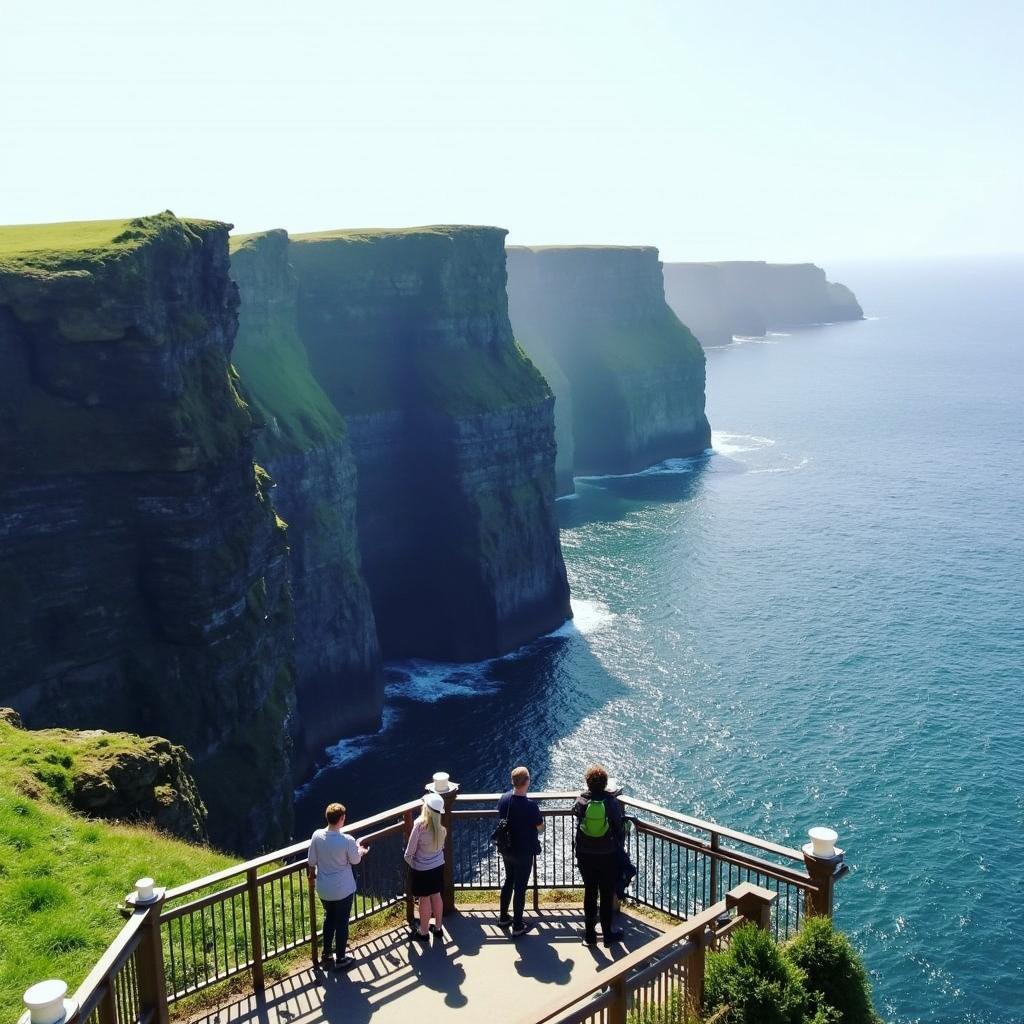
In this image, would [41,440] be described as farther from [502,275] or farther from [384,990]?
[502,275]

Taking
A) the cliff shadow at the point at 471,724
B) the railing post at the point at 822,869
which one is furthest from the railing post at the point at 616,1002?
the cliff shadow at the point at 471,724

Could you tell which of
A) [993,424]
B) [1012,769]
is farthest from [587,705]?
[993,424]

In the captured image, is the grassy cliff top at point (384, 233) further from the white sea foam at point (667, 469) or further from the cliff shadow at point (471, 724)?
the white sea foam at point (667, 469)

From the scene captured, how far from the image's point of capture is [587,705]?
59000mm

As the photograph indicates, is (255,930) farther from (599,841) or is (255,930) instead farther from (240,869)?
(599,841)

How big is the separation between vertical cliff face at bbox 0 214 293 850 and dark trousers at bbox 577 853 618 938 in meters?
23.3

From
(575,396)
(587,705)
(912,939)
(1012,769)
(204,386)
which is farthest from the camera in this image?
(575,396)

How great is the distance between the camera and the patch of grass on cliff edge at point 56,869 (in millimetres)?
13891

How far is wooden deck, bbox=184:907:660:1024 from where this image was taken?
1397 cm

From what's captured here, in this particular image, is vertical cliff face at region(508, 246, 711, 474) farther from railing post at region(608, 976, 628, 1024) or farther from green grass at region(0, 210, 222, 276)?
railing post at region(608, 976, 628, 1024)

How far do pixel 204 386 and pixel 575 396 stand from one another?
300 ft

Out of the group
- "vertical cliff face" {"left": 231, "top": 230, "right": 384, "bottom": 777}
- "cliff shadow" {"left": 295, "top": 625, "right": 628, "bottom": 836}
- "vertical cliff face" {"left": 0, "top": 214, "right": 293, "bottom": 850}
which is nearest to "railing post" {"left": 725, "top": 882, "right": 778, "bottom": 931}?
"vertical cliff face" {"left": 0, "top": 214, "right": 293, "bottom": 850}

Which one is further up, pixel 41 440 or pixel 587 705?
pixel 41 440

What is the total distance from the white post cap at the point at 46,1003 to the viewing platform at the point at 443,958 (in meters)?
0.11
